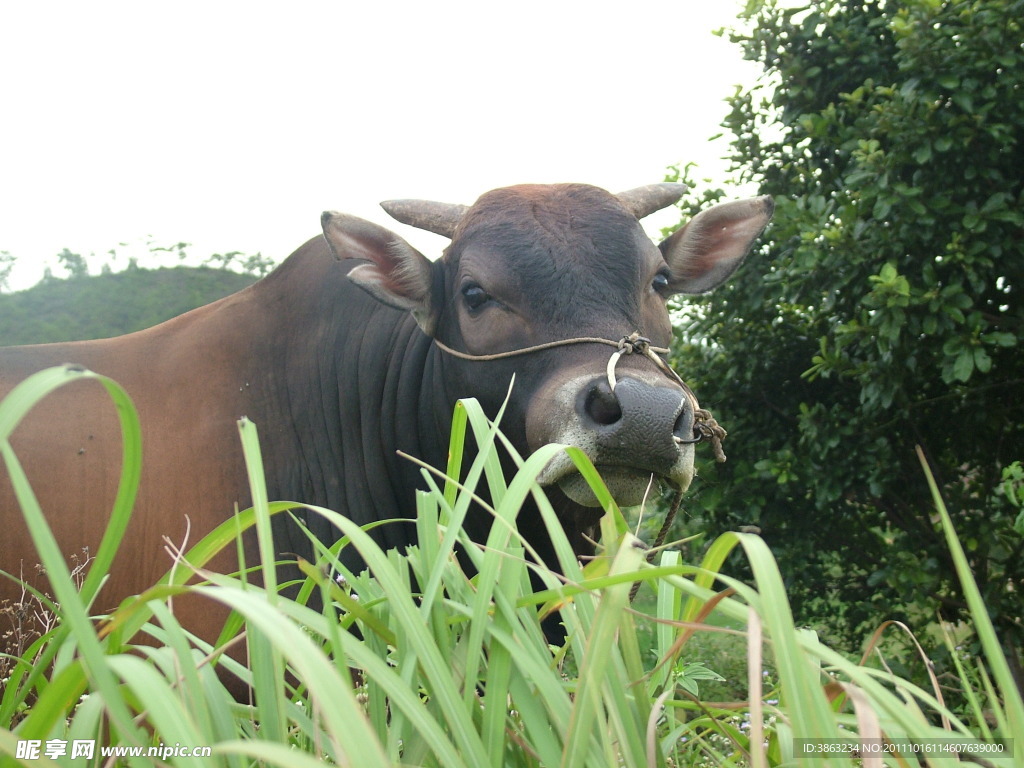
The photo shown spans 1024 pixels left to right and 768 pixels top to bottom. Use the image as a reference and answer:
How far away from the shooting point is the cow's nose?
99.3 inches

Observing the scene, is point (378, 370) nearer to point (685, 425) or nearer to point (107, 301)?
point (685, 425)

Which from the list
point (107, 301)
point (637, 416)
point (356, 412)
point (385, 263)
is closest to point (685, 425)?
point (637, 416)

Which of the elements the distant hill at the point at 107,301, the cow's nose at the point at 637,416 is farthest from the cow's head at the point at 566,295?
the distant hill at the point at 107,301

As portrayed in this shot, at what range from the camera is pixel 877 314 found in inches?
174

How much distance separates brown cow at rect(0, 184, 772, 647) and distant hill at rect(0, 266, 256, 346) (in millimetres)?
8933

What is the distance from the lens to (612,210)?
10.7ft

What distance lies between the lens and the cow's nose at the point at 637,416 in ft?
8.27

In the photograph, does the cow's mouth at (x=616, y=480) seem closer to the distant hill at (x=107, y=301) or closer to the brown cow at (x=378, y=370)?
the brown cow at (x=378, y=370)

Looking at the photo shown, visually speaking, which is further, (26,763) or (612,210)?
(612,210)

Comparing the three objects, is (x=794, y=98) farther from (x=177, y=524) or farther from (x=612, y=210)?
(x=177, y=524)

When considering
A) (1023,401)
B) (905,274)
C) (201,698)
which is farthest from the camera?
(1023,401)

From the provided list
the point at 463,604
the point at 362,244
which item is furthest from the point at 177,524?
the point at 463,604

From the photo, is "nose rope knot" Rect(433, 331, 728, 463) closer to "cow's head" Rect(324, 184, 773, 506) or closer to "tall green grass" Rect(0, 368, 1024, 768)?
"cow's head" Rect(324, 184, 773, 506)

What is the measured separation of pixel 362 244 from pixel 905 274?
2.83 m
